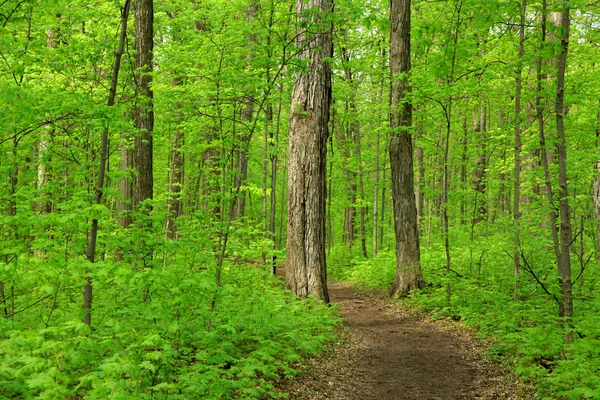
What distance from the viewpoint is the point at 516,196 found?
892 centimetres

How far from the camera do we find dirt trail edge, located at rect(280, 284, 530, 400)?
580 cm

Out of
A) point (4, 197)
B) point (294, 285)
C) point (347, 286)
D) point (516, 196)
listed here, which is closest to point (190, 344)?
point (4, 197)

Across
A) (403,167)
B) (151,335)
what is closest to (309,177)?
(403,167)

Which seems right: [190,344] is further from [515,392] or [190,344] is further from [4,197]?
[515,392]

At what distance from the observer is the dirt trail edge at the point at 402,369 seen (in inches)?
228

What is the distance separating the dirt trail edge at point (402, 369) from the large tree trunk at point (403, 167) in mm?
2009

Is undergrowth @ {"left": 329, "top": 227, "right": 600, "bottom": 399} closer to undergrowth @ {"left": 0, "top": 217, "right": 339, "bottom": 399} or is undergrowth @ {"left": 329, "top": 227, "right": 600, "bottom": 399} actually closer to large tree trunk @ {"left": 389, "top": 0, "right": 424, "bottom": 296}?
large tree trunk @ {"left": 389, "top": 0, "right": 424, "bottom": 296}

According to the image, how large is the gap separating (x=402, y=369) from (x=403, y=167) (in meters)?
6.20

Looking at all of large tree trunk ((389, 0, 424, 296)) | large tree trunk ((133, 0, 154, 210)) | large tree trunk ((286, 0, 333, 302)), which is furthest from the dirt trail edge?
large tree trunk ((133, 0, 154, 210))

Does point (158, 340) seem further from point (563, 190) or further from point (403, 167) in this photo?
point (403, 167)

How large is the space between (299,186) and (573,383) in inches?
222

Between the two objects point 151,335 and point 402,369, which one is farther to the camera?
point 402,369

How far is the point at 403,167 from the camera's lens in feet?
39.2

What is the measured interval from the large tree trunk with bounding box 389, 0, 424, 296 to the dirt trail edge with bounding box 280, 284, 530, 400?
2.01 m
